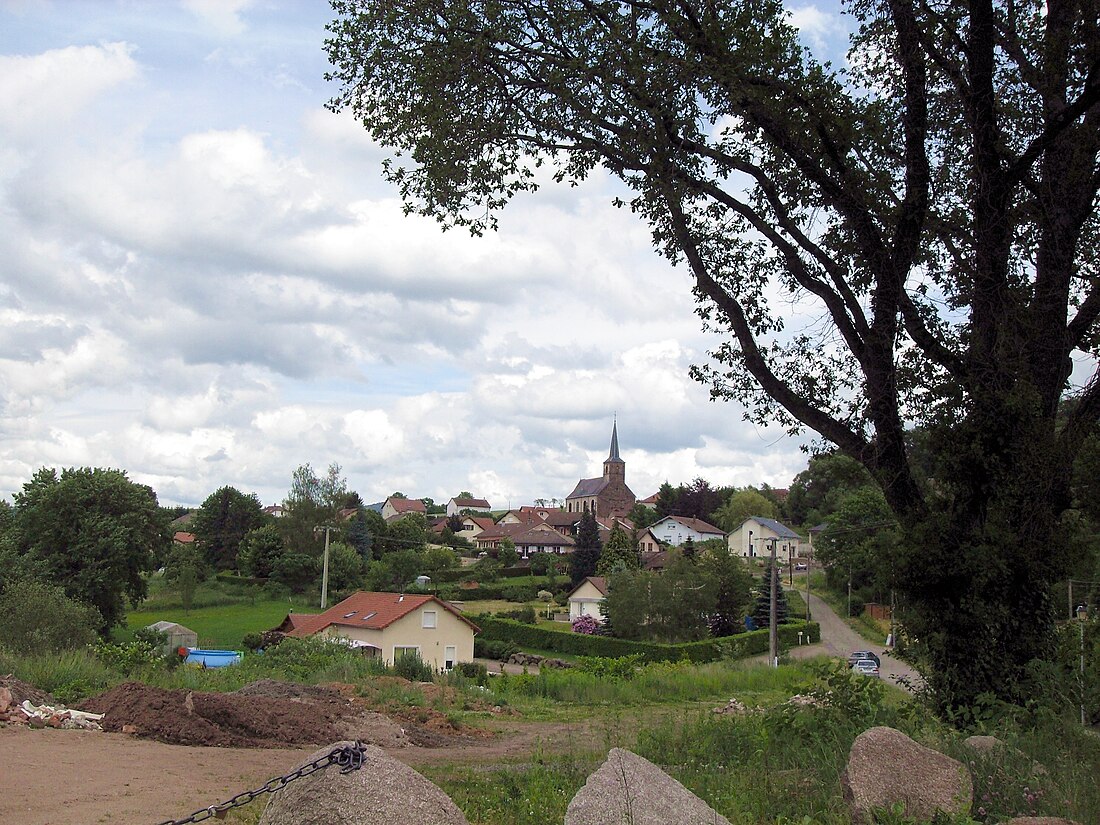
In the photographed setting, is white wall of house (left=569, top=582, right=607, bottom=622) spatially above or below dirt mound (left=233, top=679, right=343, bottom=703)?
below

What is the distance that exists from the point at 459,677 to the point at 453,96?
12.0 meters

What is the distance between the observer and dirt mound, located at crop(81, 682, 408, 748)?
10555 mm

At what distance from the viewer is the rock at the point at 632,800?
518 cm

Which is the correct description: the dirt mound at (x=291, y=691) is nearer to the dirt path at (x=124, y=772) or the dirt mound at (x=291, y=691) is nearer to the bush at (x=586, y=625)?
the dirt path at (x=124, y=772)

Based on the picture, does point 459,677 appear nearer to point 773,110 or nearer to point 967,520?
point 967,520

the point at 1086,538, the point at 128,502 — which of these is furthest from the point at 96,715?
the point at 128,502

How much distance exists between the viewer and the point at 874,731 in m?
6.39

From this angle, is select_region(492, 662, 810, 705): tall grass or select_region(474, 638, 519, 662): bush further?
select_region(474, 638, 519, 662): bush

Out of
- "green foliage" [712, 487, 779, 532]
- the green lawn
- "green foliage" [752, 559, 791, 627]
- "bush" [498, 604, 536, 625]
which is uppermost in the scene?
"green foliage" [712, 487, 779, 532]

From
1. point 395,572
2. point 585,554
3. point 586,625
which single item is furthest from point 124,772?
point 585,554

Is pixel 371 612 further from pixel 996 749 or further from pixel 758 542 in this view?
pixel 758 542

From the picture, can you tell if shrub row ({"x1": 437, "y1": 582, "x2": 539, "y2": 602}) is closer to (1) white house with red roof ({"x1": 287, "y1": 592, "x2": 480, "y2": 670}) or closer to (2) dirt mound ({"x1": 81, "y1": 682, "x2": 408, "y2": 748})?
(1) white house with red roof ({"x1": 287, "y1": 592, "x2": 480, "y2": 670})

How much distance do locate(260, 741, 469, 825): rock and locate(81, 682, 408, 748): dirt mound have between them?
5.71 metres

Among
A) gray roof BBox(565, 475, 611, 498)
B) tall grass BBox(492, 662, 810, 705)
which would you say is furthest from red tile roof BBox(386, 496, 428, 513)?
tall grass BBox(492, 662, 810, 705)
